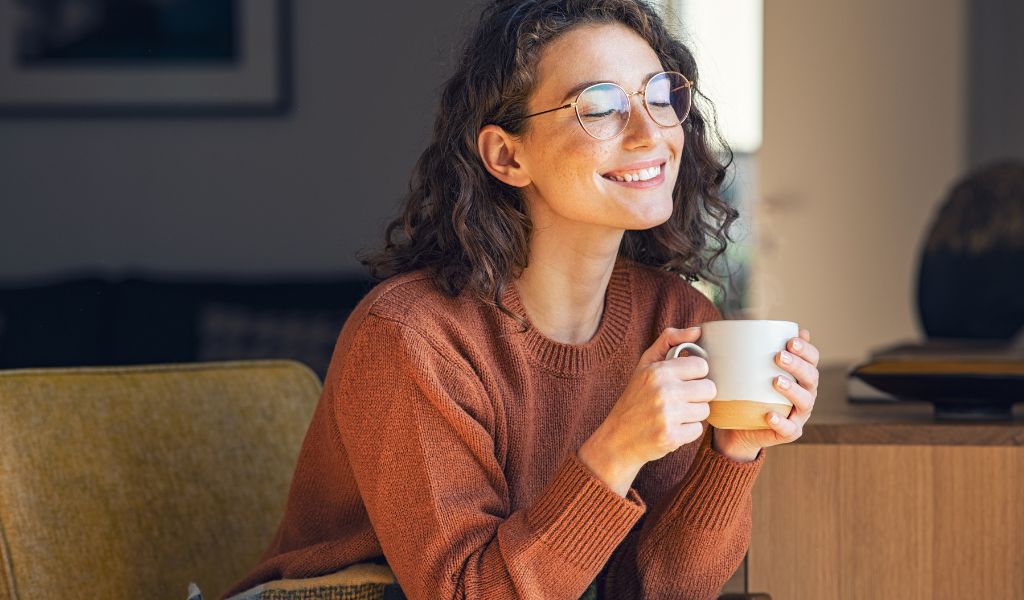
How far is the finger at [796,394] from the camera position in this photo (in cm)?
100

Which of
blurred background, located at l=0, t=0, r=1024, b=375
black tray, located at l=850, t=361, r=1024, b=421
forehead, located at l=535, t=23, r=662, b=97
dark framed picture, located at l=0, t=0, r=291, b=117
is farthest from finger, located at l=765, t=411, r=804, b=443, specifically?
dark framed picture, located at l=0, t=0, r=291, b=117

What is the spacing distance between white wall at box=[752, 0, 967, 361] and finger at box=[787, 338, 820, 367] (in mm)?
3312

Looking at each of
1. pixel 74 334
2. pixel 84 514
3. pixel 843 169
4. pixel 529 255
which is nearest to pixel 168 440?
pixel 84 514

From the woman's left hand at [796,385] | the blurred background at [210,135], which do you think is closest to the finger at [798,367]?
the woman's left hand at [796,385]

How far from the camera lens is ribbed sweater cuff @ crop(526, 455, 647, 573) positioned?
104cm

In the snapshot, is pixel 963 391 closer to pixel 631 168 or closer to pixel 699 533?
pixel 699 533

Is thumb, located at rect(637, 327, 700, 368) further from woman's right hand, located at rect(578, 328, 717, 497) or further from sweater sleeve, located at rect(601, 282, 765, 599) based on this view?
sweater sleeve, located at rect(601, 282, 765, 599)

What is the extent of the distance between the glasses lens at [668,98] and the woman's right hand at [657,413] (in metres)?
0.25

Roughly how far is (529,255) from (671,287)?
0.20 meters

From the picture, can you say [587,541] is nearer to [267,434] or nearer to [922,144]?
[267,434]

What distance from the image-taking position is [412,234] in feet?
4.33

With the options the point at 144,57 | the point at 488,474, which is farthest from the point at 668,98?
the point at 144,57

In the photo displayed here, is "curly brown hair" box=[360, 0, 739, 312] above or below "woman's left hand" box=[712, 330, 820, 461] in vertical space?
above

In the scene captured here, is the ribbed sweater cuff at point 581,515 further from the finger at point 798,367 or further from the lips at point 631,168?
the lips at point 631,168
